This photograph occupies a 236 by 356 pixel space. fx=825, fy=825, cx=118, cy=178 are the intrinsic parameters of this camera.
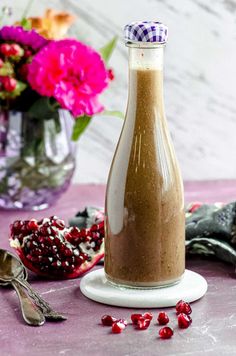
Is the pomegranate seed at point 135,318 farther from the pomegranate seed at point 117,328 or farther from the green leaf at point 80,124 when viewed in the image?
the green leaf at point 80,124

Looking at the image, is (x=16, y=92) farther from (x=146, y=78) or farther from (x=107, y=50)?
(x=146, y=78)

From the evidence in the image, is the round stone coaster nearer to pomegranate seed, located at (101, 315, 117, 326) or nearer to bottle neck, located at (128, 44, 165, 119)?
pomegranate seed, located at (101, 315, 117, 326)

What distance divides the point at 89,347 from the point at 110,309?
140 millimetres

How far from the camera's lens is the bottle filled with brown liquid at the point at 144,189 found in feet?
3.66

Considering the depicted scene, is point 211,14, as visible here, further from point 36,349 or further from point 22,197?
point 36,349

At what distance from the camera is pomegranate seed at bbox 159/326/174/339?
1.00 m

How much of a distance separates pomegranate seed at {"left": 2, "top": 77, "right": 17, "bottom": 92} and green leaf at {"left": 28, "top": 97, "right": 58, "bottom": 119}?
0.20ft

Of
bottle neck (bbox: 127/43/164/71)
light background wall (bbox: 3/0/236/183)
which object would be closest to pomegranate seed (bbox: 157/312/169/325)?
bottle neck (bbox: 127/43/164/71)

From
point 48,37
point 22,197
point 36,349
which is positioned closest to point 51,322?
point 36,349

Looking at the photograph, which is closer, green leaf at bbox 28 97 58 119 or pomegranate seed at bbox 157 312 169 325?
pomegranate seed at bbox 157 312 169 325

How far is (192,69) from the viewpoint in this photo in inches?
79.4

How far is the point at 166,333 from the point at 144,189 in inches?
8.2

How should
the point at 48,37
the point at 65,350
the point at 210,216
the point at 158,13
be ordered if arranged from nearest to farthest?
the point at 65,350, the point at 210,216, the point at 48,37, the point at 158,13

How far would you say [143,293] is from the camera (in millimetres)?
1123
